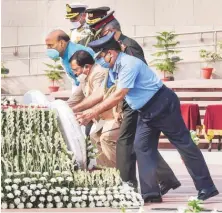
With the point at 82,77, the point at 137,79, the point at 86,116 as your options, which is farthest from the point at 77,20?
the point at 86,116

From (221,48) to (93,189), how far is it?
15.1m

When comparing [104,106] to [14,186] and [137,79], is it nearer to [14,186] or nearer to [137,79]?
[137,79]

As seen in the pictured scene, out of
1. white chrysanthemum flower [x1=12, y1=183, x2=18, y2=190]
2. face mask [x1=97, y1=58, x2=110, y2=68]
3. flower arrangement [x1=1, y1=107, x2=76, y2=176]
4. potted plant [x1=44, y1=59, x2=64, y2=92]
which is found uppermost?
face mask [x1=97, y1=58, x2=110, y2=68]

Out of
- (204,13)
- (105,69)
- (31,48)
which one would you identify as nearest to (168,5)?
(204,13)

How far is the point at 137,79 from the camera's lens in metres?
9.07

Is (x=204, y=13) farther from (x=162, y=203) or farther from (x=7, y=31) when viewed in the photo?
(x=162, y=203)

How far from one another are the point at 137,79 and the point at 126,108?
1.70 feet

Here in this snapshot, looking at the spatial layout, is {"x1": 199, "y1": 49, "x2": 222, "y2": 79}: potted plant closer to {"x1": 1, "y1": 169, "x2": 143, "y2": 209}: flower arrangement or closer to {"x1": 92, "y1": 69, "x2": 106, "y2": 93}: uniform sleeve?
{"x1": 92, "y1": 69, "x2": 106, "y2": 93}: uniform sleeve

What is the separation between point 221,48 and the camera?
922 inches

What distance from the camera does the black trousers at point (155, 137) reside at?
9094mm

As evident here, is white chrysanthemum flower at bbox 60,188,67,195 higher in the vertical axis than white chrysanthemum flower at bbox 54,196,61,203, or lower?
higher

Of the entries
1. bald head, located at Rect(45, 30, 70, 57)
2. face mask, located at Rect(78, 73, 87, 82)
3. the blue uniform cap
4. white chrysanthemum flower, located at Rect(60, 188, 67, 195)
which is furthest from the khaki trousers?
white chrysanthemum flower, located at Rect(60, 188, 67, 195)

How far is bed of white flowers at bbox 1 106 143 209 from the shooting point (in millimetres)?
8516

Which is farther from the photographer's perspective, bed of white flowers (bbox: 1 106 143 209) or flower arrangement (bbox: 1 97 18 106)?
flower arrangement (bbox: 1 97 18 106)
